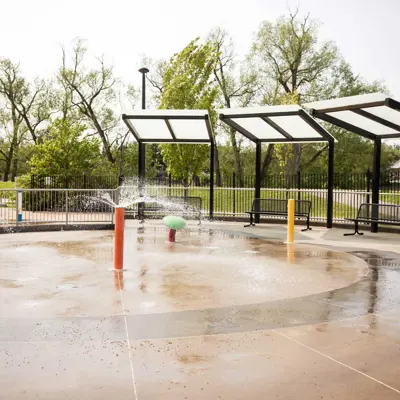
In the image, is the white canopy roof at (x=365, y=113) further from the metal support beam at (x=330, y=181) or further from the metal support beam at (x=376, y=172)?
the metal support beam at (x=330, y=181)

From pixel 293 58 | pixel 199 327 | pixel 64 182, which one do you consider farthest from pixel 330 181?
pixel 293 58

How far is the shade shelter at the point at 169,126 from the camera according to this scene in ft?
54.0

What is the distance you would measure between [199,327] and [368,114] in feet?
34.6

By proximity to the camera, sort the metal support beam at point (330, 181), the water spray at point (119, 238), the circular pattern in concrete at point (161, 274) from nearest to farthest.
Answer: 1. the circular pattern in concrete at point (161, 274)
2. the water spray at point (119, 238)
3. the metal support beam at point (330, 181)

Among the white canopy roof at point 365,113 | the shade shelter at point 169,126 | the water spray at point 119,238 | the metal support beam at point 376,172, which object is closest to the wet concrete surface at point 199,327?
the water spray at point 119,238

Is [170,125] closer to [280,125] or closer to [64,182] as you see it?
[280,125]

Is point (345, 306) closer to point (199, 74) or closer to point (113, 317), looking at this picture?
point (113, 317)

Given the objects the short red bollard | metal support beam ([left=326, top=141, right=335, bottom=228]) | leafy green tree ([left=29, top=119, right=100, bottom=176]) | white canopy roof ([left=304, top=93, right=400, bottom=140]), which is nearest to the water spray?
the short red bollard

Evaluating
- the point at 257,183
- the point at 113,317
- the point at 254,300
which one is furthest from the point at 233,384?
the point at 257,183

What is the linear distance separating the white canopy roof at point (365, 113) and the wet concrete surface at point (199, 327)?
4328 millimetres

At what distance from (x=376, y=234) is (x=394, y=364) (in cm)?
1151

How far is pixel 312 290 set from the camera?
7.53 meters

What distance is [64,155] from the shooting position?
88.0 feet

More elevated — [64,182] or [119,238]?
[64,182]
